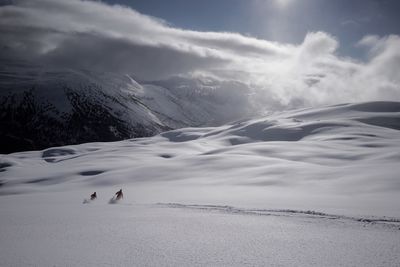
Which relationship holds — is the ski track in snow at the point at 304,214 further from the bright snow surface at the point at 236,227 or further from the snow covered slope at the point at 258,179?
the snow covered slope at the point at 258,179

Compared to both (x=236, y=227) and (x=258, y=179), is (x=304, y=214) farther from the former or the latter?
(x=258, y=179)

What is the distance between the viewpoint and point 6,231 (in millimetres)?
11359

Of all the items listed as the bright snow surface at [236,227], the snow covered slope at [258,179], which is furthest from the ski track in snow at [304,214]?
the snow covered slope at [258,179]

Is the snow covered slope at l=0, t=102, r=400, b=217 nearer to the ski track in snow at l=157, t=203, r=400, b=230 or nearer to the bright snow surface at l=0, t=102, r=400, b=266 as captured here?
the bright snow surface at l=0, t=102, r=400, b=266

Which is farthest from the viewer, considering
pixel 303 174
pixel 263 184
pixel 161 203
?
pixel 303 174

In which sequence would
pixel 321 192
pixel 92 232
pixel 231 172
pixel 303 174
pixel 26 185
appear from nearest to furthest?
pixel 92 232 → pixel 321 192 → pixel 303 174 → pixel 231 172 → pixel 26 185

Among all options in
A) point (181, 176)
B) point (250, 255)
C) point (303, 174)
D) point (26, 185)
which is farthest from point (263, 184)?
point (26, 185)

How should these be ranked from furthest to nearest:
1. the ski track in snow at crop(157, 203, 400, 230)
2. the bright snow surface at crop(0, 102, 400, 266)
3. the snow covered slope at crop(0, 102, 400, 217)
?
the snow covered slope at crop(0, 102, 400, 217), the ski track in snow at crop(157, 203, 400, 230), the bright snow surface at crop(0, 102, 400, 266)

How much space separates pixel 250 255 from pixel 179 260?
1.80 metres

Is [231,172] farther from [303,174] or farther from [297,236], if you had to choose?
[297,236]

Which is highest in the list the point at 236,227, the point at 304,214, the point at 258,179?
the point at 258,179

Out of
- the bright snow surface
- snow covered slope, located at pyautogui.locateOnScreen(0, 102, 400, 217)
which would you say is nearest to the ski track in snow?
the bright snow surface

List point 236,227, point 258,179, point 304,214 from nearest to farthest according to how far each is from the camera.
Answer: point 236,227
point 304,214
point 258,179

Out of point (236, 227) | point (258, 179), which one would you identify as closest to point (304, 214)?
point (236, 227)
